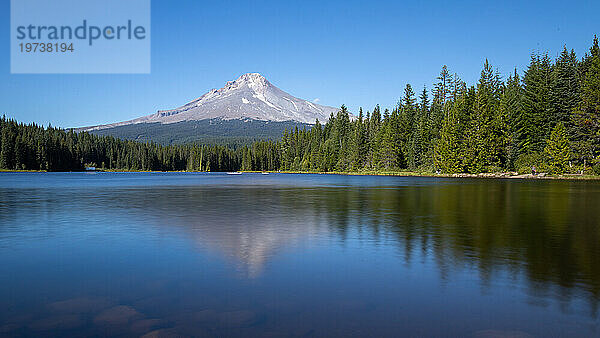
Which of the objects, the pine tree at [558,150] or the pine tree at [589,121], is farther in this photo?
the pine tree at [558,150]

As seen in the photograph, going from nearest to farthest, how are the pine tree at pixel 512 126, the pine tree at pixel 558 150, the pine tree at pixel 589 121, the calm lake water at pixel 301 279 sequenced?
the calm lake water at pixel 301 279
the pine tree at pixel 589 121
the pine tree at pixel 558 150
the pine tree at pixel 512 126

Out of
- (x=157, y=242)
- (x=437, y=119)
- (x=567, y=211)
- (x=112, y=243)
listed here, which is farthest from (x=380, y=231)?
(x=437, y=119)

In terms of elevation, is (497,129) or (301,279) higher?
(497,129)

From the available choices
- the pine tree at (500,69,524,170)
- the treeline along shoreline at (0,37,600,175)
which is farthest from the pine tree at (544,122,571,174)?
the pine tree at (500,69,524,170)

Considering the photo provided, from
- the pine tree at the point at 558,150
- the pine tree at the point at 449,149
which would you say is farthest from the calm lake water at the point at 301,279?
the pine tree at the point at 449,149

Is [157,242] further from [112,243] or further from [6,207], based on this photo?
[6,207]

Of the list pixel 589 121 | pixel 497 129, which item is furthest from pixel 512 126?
pixel 589 121

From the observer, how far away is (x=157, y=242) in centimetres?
1612

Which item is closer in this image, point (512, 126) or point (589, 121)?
point (589, 121)

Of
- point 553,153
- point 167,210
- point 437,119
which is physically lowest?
point 167,210

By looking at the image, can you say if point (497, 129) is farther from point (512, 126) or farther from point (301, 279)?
point (301, 279)

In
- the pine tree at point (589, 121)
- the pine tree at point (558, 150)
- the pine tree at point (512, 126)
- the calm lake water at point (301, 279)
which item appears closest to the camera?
the calm lake water at point (301, 279)

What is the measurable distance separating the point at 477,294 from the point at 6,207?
3239cm

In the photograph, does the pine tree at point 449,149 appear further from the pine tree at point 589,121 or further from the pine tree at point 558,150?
the pine tree at point 589,121
